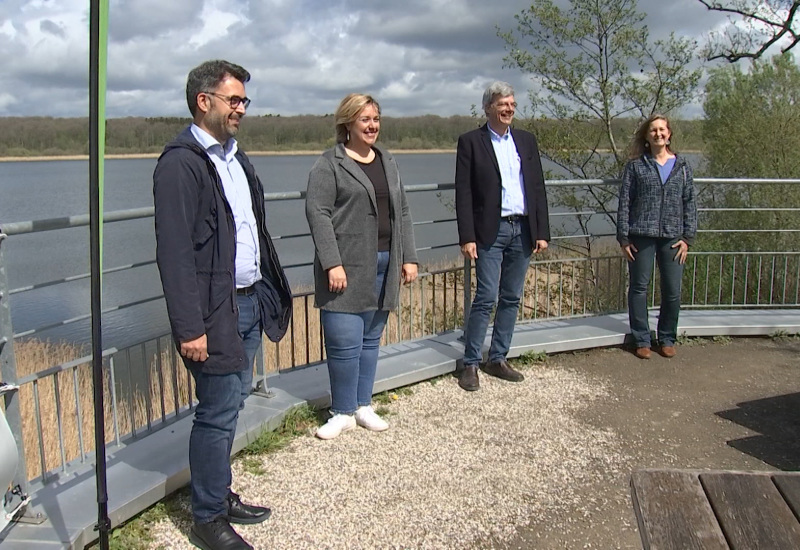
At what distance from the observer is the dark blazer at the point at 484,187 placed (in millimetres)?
4266

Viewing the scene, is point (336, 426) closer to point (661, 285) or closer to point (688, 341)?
point (661, 285)

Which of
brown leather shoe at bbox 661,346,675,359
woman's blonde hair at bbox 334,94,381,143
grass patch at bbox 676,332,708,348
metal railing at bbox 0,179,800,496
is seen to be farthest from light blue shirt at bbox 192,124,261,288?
grass patch at bbox 676,332,708,348

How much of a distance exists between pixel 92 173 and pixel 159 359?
1818 mm

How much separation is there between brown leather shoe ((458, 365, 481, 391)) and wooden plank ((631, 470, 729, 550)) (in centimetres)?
258

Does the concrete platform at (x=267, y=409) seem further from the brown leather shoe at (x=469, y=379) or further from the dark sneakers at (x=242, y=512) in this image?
the dark sneakers at (x=242, y=512)

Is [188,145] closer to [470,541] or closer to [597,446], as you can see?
[470,541]

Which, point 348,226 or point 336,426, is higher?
point 348,226

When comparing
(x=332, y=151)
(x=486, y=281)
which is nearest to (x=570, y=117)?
(x=486, y=281)

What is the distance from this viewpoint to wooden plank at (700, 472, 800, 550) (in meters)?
1.63

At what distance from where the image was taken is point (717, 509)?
1752 millimetres

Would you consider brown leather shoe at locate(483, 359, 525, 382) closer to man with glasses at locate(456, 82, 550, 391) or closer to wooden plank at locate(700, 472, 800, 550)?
man with glasses at locate(456, 82, 550, 391)

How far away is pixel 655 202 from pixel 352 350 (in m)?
2.48

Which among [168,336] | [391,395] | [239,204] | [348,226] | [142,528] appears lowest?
[142,528]

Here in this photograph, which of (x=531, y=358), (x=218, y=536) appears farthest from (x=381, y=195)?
(x=531, y=358)
